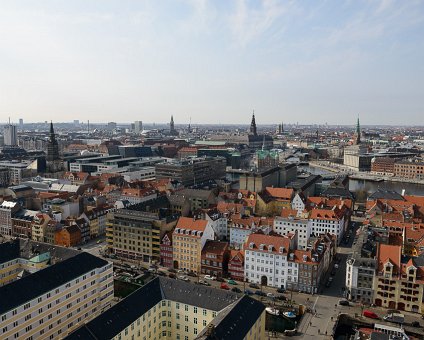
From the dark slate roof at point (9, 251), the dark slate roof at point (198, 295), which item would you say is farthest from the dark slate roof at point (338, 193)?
the dark slate roof at point (9, 251)

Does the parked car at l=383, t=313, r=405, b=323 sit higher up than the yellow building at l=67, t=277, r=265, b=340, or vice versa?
the yellow building at l=67, t=277, r=265, b=340

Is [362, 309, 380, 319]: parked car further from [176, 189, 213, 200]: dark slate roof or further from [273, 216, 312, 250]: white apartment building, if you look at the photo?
[176, 189, 213, 200]: dark slate roof

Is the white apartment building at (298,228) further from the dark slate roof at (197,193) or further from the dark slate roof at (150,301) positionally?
the dark slate roof at (150,301)

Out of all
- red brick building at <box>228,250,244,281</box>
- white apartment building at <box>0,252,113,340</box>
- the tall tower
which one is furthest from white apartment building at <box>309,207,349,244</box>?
the tall tower

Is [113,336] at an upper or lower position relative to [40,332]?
upper

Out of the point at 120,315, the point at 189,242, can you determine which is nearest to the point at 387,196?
the point at 189,242

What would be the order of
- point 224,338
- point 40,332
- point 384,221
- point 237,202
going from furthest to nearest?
point 237,202, point 384,221, point 40,332, point 224,338

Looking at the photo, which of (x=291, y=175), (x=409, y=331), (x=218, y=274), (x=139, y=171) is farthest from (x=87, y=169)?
(x=409, y=331)

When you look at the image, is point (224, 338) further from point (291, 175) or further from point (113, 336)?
point (291, 175)
